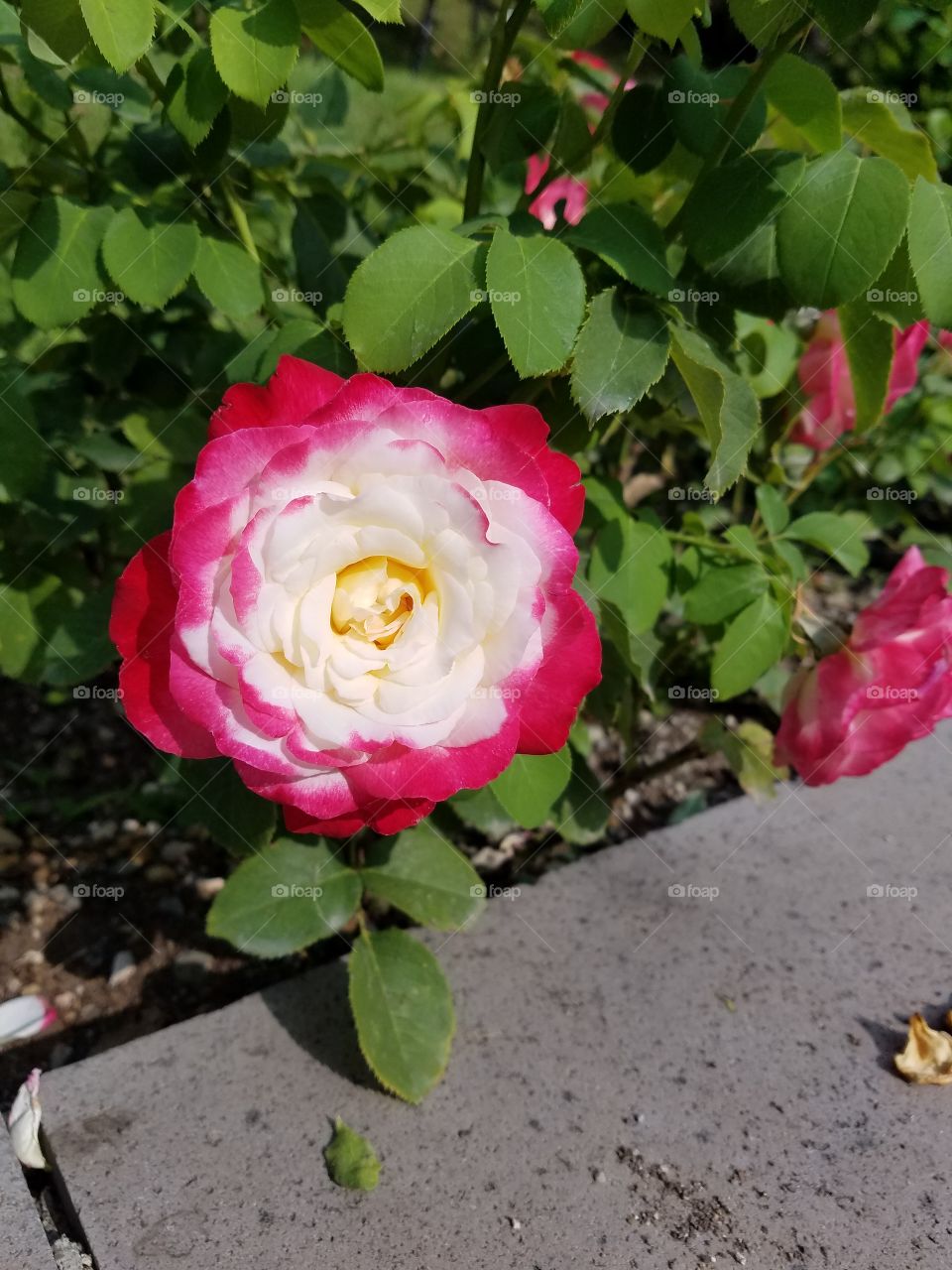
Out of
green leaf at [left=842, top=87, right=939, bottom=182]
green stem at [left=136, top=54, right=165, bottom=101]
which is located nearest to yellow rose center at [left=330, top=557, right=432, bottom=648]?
green stem at [left=136, top=54, right=165, bottom=101]

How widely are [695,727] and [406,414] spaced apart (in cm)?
136

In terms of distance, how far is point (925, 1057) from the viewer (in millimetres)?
1147

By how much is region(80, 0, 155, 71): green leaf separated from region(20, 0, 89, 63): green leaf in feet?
0.22

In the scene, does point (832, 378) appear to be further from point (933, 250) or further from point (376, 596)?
point (376, 596)

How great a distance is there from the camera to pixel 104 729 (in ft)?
6.30

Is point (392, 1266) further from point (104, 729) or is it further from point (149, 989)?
point (104, 729)

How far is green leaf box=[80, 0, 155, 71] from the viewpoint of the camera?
81cm

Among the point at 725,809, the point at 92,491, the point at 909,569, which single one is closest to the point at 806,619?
the point at 909,569

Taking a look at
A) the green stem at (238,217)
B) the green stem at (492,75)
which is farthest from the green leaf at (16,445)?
the green stem at (492,75)

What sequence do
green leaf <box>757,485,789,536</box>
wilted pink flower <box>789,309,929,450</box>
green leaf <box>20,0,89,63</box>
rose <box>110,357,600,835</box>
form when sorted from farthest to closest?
wilted pink flower <box>789,309,929,450</box> → green leaf <box>757,485,789,536</box> → green leaf <box>20,0,89,63</box> → rose <box>110,357,600,835</box>

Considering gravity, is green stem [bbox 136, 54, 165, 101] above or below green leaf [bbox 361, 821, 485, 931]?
above

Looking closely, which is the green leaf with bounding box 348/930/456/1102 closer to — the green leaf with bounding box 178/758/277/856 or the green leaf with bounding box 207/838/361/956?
the green leaf with bounding box 207/838/361/956

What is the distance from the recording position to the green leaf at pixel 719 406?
0.89 metres

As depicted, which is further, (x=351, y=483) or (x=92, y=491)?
(x=92, y=491)
